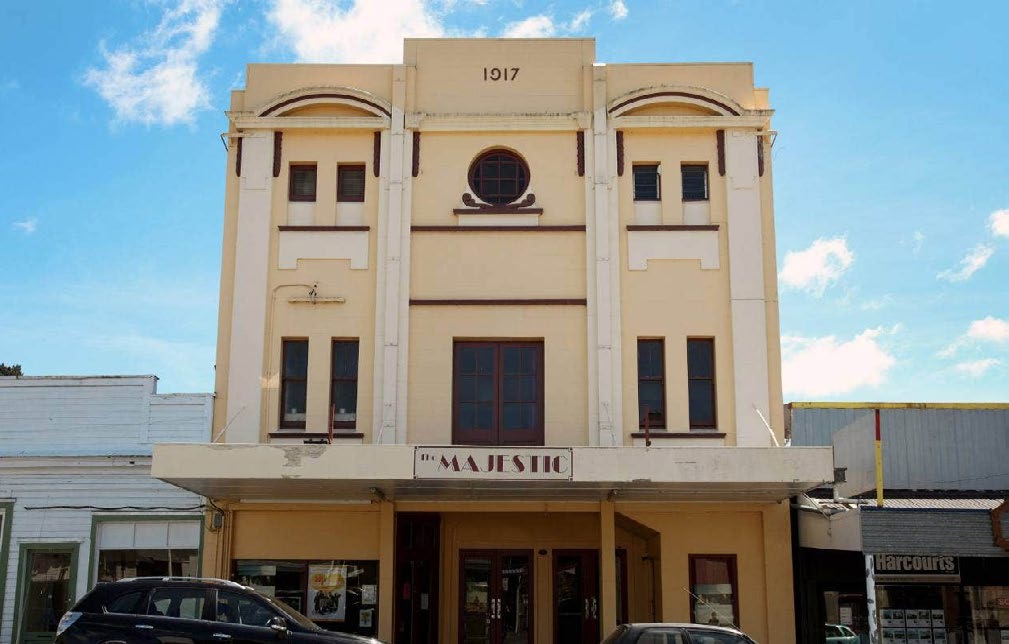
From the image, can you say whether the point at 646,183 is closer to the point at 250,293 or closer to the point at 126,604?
the point at 250,293

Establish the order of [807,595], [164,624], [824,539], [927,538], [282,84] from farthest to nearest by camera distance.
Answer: [282,84], [807,595], [824,539], [927,538], [164,624]

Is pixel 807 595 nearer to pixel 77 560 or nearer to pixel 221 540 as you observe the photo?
pixel 221 540

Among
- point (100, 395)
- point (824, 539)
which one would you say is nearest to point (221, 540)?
point (100, 395)

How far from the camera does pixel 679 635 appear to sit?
1415cm

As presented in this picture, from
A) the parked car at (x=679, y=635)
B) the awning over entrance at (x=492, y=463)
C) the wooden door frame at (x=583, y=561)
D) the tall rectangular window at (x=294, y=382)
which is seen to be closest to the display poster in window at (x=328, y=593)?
the tall rectangular window at (x=294, y=382)

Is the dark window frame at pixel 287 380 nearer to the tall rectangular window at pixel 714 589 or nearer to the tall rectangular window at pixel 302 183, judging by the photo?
the tall rectangular window at pixel 302 183

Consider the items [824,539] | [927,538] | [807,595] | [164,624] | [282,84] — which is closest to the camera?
[164,624]

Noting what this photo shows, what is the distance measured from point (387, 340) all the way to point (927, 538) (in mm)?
9192

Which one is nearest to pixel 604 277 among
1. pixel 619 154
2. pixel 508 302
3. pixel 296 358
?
pixel 508 302

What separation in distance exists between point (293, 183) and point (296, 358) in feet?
10.8

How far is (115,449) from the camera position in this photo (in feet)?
62.6

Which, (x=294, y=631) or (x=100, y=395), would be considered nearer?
(x=294, y=631)

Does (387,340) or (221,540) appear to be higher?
(387,340)

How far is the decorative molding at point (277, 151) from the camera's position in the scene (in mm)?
19953
